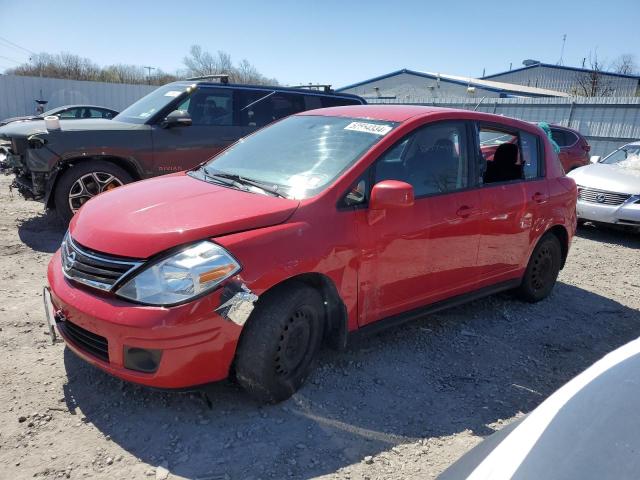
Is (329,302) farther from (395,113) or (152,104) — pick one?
(152,104)

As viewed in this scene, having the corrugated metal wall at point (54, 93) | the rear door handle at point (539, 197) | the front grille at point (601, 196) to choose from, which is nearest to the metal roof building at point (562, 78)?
the corrugated metal wall at point (54, 93)

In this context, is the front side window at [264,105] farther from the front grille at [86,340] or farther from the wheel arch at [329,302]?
the front grille at [86,340]

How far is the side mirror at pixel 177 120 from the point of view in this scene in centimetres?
616

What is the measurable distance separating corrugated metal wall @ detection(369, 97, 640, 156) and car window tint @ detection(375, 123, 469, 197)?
12.3 meters

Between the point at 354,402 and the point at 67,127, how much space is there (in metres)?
4.93

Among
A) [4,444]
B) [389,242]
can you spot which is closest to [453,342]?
[389,242]

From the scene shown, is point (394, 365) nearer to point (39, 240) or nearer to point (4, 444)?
point (4, 444)

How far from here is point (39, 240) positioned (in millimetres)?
5797

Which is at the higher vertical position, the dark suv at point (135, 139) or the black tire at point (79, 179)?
the dark suv at point (135, 139)

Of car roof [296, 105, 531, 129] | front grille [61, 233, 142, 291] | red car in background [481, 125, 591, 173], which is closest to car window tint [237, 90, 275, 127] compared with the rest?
car roof [296, 105, 531, 129]

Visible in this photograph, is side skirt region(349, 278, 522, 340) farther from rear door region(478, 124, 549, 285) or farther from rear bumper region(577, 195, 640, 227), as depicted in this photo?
rear bumper region(577, 195, 640, 227)

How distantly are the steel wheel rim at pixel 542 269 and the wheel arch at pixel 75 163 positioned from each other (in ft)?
15.3

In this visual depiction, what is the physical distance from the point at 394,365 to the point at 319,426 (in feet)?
2.97

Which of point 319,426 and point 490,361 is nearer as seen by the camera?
point 319,426
